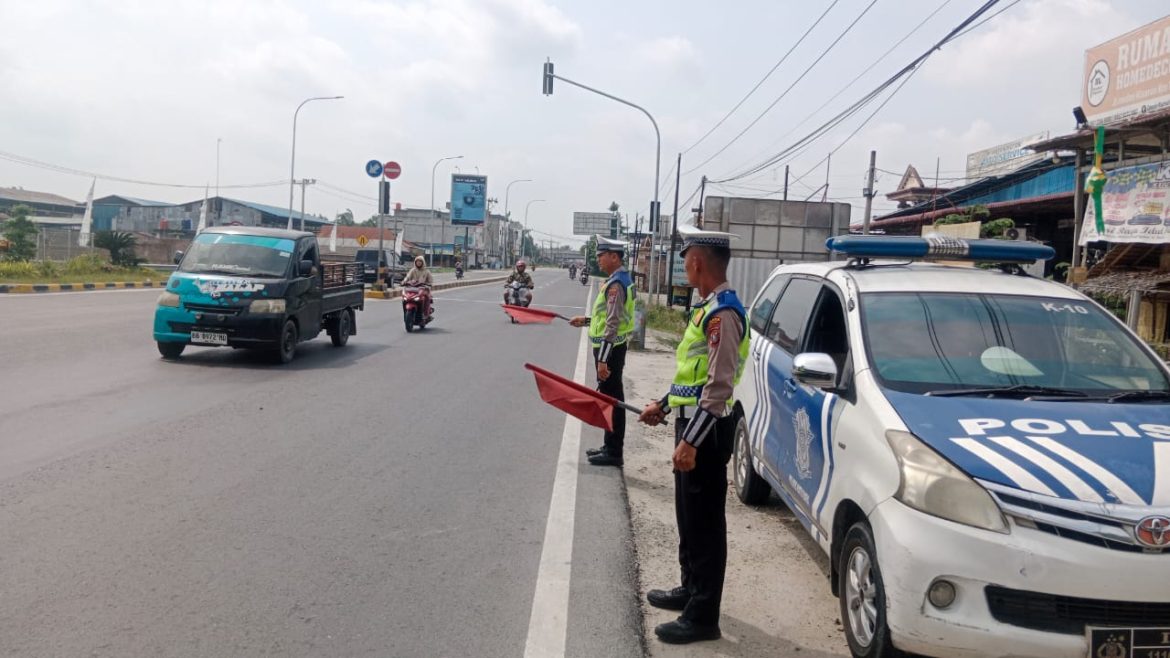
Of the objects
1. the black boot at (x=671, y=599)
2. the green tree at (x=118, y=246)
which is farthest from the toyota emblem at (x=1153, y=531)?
the green tree at (x=118, y=246)

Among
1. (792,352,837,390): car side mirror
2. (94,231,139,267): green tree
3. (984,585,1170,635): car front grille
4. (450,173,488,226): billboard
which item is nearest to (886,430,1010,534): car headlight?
(984,585,1170,635): car front grille

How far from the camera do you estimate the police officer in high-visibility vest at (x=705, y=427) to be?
3832mm

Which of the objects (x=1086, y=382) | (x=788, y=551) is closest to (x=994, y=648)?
(x=1086, y=382)

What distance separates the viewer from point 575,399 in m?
5.21

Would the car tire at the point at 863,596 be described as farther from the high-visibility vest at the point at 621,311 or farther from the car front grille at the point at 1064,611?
the high-visibility vest at the point at 621,311

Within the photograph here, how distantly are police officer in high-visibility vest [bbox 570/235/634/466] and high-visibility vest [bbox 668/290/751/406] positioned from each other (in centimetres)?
307

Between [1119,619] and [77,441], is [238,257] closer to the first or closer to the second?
[77,441]

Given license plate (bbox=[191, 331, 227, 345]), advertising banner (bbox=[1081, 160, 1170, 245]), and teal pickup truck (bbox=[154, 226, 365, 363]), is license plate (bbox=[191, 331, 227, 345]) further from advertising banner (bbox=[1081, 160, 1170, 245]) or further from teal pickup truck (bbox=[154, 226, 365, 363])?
advertising banner (bbox=[1081, 160, 1170, 245])

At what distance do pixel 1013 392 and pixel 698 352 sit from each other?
138 centimetres

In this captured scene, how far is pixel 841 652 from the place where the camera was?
154 inches

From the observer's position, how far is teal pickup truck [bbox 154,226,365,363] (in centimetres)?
1193

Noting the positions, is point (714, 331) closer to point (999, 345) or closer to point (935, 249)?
point (999, 345)

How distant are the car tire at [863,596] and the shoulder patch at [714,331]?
0.94 m

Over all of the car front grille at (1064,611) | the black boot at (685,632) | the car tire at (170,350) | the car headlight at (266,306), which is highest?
the car headlight at (266,306)
